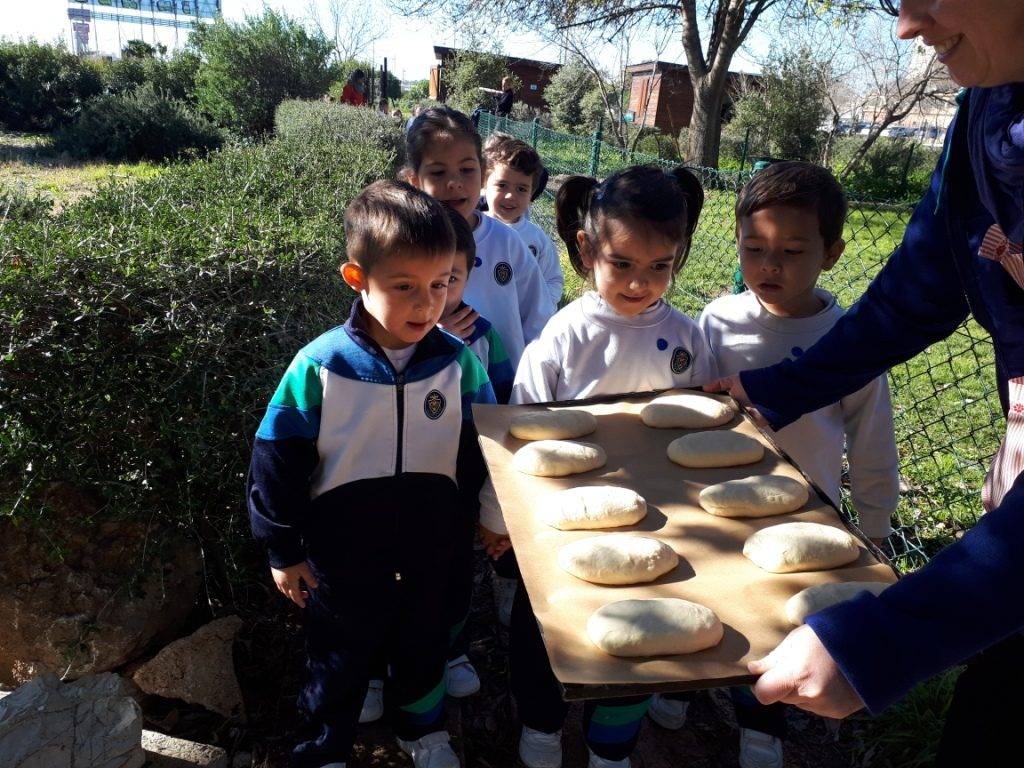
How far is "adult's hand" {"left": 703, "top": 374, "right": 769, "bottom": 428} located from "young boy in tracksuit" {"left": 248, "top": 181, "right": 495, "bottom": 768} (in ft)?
2.33

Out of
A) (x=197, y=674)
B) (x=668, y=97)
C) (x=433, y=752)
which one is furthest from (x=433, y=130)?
(x=668, y=97)

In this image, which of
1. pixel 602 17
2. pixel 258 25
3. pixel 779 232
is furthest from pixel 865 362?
pixel 258 25

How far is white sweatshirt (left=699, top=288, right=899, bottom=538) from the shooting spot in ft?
7.59

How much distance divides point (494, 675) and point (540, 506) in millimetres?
1329

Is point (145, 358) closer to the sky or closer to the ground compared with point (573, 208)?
closer to the ground

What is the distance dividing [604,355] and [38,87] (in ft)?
87.6

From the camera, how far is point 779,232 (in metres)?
2.30

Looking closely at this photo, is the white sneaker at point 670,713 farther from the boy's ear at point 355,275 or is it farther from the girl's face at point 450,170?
the girl's face at point 450,170

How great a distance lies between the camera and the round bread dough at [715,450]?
6.59 feet

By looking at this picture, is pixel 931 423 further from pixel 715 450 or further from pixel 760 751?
pixel 715 450

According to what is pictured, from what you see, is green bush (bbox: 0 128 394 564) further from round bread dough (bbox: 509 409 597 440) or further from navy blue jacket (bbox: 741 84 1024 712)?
navy blue jacket (bbox: 741 84 1024 712)

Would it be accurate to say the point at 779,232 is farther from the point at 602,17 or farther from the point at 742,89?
the point at 742,89

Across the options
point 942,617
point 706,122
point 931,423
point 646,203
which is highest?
point 706,122

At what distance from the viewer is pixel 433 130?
10.6 ft
